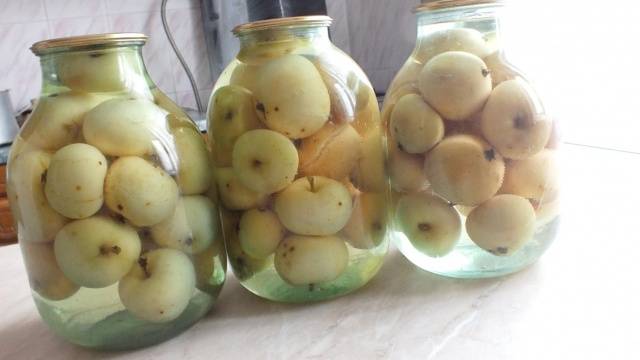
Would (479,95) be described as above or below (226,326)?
above

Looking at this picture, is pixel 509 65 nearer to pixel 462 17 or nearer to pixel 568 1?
pixel 462 17

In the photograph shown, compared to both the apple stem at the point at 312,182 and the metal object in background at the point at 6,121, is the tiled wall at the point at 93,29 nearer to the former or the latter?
the metal object in background at the point at 6,121

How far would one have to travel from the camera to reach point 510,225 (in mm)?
385

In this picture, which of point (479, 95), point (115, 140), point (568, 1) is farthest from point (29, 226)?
point (568, 1)

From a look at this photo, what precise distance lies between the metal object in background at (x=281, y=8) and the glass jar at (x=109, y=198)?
120cm

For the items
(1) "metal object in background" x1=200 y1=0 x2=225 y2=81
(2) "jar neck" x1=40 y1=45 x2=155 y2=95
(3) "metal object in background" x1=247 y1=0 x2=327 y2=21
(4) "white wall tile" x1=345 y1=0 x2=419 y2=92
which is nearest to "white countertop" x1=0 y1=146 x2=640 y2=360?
(2) "jar neck" x1=40 y1=45 x2=155 y2=95

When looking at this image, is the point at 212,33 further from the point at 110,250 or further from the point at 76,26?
the point at 110,250

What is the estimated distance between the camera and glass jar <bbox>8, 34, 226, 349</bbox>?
0.33 meters

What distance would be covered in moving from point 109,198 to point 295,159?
0.37ft

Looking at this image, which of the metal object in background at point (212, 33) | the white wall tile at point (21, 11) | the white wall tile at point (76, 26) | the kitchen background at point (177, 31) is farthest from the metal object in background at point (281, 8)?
the white wall tile at point (21, 11)

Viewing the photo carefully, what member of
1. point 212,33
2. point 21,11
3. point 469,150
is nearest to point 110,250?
point 469,150

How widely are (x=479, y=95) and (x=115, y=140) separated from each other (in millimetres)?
227

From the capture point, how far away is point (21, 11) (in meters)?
1.76

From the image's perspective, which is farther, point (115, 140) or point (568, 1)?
point (568, 1)
